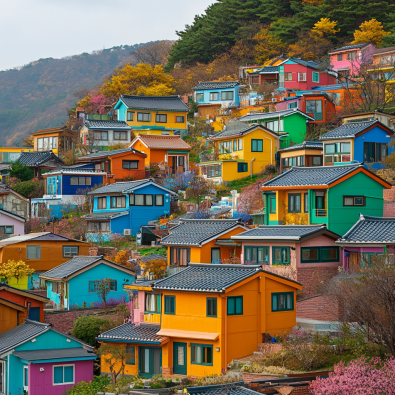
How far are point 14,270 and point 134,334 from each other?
48.3 feet

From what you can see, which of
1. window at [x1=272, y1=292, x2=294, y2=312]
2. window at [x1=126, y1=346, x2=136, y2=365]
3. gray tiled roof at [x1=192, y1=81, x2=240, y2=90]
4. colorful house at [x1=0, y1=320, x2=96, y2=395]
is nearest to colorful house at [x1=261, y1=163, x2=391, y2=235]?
window at [x1=272, y1=292, x2=294, y2=312]

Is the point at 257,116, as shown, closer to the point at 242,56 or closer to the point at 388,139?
the point at 388,139

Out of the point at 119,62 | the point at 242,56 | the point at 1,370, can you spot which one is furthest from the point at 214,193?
the point at 119,62

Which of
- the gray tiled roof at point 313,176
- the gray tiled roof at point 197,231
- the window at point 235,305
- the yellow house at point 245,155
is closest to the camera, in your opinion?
the window at point 235,305

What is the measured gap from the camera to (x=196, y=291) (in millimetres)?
28516

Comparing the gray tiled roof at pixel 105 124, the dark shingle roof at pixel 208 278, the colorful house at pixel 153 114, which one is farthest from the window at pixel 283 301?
the colorful house at pixel 153 114

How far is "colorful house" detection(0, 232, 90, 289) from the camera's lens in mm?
44219

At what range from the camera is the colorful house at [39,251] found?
44219mm

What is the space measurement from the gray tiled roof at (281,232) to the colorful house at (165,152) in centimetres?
2671

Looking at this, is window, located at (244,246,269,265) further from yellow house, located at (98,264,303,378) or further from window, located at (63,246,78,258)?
window, located at (63,246,78,258)

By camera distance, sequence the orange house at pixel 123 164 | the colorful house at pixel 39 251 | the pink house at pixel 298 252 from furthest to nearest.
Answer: the orange house at pixel 123 164 < the colorful house at pixel 39 251 < the pink house at pixel 298 252

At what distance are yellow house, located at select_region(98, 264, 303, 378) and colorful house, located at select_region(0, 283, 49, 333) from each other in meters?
5.30

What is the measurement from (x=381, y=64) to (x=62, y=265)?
47749 millimetres

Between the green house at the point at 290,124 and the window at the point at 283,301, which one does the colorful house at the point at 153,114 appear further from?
the window at the point at 283,301
